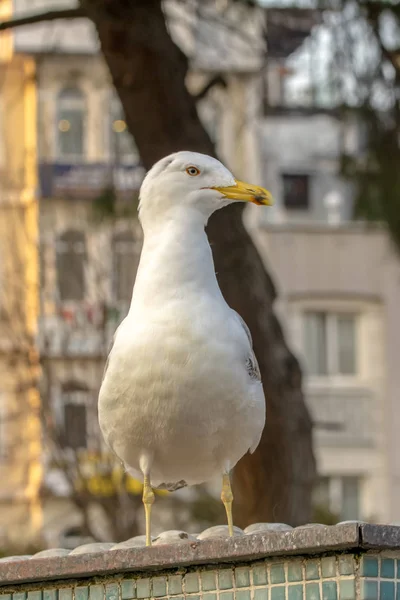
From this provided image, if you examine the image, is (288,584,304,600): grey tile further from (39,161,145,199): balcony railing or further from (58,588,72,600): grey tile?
(39,161,145,199): balcony railing

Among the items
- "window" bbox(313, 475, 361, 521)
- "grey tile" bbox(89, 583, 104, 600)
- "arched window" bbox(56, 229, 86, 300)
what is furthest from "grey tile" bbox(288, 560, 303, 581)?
"window" bbox(313, 475, 361, 521)

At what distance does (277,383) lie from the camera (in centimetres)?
821

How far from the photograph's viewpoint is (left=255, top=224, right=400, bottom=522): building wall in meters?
26.4

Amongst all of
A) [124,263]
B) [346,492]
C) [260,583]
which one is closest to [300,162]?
[346,492]

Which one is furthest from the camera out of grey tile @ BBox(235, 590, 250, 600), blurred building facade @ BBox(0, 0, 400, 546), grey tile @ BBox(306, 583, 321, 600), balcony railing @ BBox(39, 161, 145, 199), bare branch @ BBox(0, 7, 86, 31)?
blurred building facade @ BBox(0, 0, 400, 546)

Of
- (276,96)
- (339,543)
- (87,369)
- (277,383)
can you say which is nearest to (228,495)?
(339,543)

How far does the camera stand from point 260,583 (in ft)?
10.3

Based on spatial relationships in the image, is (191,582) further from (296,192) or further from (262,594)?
(296,192)

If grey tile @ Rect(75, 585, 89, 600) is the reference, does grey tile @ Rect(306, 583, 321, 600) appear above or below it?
above

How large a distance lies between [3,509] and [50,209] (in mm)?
4943

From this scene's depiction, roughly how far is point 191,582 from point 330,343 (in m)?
23.7

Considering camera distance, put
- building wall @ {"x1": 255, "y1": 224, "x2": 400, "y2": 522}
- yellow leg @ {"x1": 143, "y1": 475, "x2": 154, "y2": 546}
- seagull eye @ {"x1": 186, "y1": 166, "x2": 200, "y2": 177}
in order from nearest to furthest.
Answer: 1. yellow leg @ {"x1": 143, "y1": 475, "x2": 154, "y2": 546}
2. seagull eye @ {"x1": 186, "y1": 166, "x2": 200, "y2": 177}
3. building wall @ {"x1": 255, "y1": 224, "x2": 400, "y2": 522}

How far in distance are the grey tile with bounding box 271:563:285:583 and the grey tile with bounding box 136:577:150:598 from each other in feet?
0.96

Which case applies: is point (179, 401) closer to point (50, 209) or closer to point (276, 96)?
point (50, 209)
